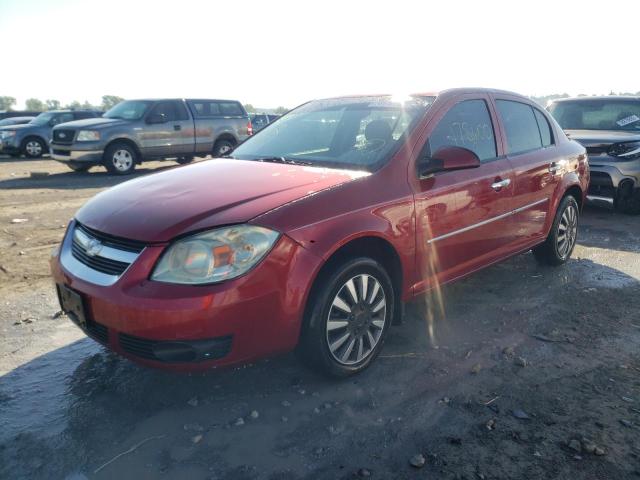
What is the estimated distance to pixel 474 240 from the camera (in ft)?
12.2

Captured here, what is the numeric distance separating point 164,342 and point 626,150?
716 centimetres

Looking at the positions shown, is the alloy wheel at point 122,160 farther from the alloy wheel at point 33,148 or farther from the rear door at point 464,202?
the rear door at point 464,202

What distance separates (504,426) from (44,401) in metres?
2.47

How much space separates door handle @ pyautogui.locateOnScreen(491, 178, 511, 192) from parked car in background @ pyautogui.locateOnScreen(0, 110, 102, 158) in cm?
1570

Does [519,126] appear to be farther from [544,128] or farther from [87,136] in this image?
[87,136]

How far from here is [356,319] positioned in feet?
9.73

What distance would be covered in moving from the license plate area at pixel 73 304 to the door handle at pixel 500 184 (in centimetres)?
289

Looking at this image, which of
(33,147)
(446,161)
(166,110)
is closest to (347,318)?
(446,161)

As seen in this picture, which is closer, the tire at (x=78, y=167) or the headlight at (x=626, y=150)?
the headlight at (x=626, y=150)

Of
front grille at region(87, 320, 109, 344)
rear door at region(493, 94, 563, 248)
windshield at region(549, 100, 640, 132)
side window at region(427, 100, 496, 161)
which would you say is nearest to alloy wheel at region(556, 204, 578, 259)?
rear door at region(493, 94, 563, 248)

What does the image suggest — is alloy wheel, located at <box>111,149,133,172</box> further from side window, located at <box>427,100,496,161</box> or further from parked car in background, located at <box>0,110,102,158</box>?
side window, located at <box>427,100,496,161</box>

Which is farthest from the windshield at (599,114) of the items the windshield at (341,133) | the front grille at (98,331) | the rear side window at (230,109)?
the rear side window at (230,109)

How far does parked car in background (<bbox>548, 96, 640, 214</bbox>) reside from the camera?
7.09 metres

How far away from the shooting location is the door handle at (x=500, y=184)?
150 inches
